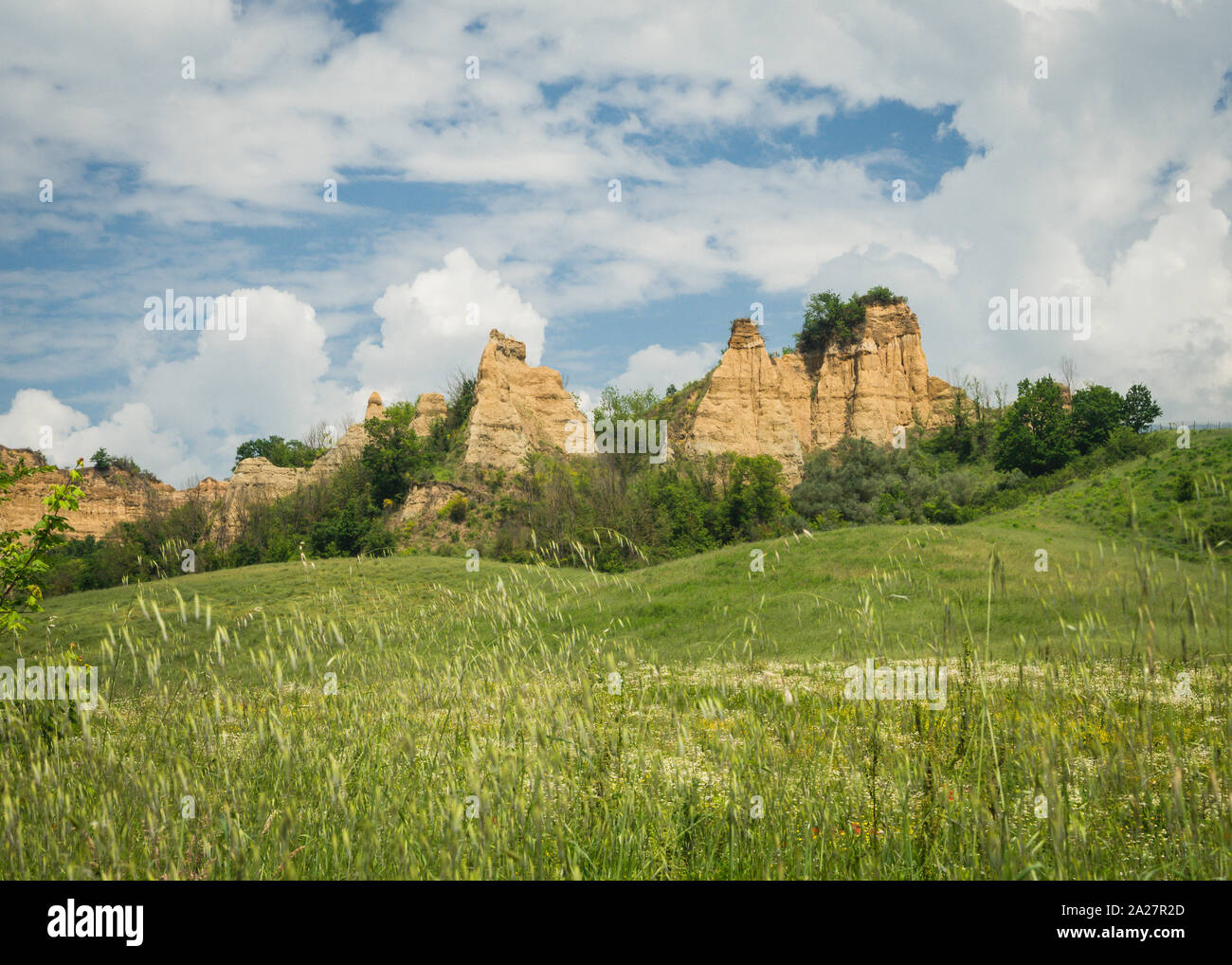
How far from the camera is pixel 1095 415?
6034cm

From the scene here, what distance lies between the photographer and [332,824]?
8.70 feet

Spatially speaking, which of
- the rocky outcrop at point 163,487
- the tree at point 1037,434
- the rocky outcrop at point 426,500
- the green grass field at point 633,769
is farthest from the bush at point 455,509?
the green grass field at point 633,769

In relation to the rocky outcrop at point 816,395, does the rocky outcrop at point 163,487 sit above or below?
below

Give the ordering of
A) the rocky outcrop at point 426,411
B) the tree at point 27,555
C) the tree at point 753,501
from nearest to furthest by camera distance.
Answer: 1. the tree at point 27,555
2. the tree at point 753,501
3. the rocky outcrop at point 426,411

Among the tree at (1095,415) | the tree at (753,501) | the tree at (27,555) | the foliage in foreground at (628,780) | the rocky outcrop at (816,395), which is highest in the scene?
the rocky outcrop at (816,395)

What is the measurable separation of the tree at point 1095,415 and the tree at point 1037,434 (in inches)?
34.7

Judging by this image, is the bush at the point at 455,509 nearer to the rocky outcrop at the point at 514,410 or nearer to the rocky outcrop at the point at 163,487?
the rocky outcrop at the point at 514,410

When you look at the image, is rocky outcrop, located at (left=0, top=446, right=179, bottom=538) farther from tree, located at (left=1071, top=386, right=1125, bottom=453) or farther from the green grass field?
tree, located at (left=1071, top=386, right=1125, bottom=453)

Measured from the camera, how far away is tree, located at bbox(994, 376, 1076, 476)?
58250 mm

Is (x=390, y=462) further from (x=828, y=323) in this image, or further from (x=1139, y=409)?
(x=1139, y=409)

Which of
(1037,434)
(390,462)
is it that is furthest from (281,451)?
(1037,434)

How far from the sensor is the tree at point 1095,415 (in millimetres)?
59000
